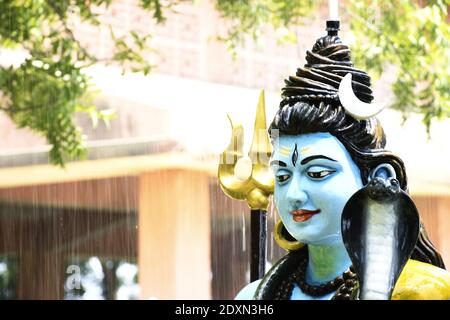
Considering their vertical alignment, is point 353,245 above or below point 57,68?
below

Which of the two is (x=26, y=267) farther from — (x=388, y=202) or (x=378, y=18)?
(x=388, y=202)

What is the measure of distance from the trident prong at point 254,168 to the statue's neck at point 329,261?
1.08 feet

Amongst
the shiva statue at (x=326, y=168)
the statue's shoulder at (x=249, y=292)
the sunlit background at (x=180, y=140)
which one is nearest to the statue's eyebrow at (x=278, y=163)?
the shiva statue at (x=326, y=168)

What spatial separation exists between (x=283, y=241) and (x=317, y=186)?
282 millimetres

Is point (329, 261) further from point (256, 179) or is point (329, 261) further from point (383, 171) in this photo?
point (256, 179)

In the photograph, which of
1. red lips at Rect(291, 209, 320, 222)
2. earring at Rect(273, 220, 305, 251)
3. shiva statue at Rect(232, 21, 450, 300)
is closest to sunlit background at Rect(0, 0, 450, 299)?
earring at Rect(273, 220, 305, 251)

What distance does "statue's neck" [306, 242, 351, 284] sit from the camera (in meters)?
3.04

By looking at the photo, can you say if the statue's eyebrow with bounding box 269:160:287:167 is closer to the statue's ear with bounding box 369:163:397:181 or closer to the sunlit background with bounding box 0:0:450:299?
the statue's ear with bounding box 369:163:397:181

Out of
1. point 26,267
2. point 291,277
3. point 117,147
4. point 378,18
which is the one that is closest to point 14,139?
point 117,147

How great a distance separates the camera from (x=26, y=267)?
9953mm

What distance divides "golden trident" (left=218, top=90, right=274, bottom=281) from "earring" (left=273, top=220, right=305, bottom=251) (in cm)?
11

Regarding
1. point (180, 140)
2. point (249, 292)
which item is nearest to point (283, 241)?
point (249, 292)

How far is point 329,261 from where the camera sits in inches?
120
